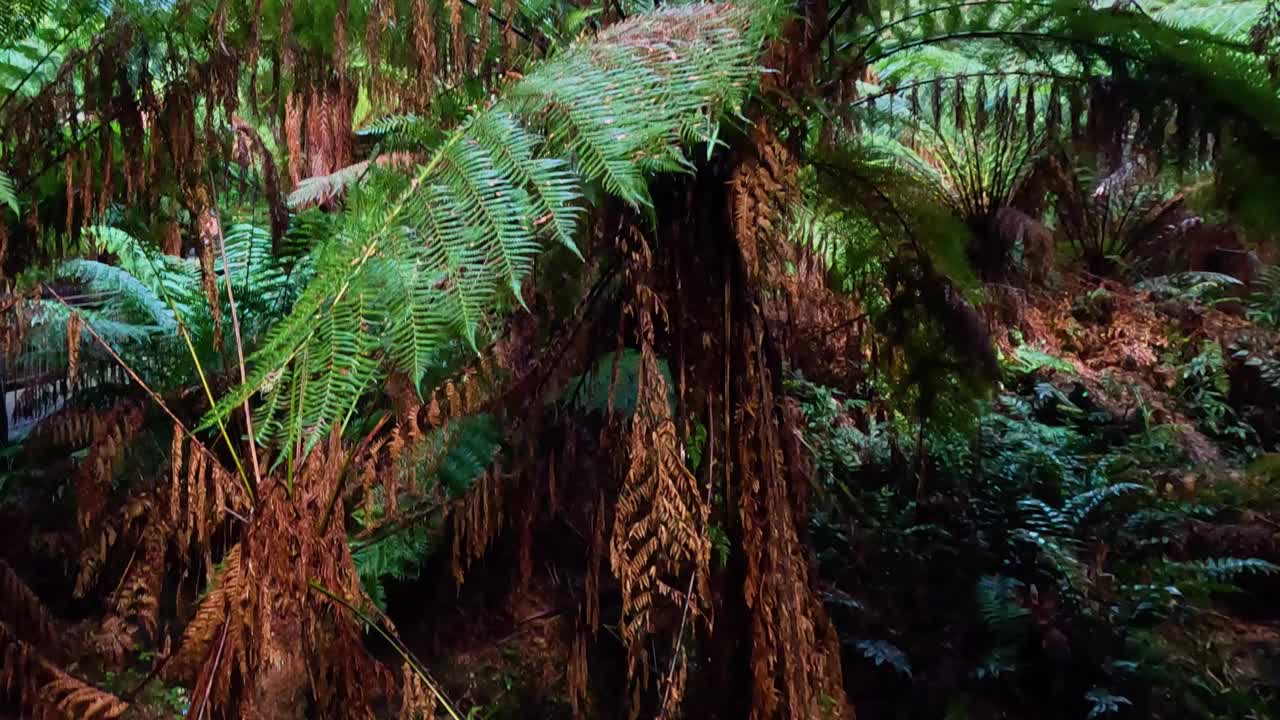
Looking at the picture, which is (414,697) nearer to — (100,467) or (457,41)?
(100,467)

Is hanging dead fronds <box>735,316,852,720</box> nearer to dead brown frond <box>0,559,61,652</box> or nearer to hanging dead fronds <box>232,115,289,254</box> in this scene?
hanging dead fronds <box>232,115,289,254</box>

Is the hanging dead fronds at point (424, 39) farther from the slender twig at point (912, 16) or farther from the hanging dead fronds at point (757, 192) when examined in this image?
the slender twig at point (912, 16)

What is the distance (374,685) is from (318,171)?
89.0 inches

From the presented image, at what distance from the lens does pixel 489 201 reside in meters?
0.98

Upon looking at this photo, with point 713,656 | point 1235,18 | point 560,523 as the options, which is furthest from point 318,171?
point 1235,18

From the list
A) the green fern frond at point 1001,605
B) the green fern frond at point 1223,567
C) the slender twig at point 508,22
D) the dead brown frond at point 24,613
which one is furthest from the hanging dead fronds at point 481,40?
the green fern frond at point 1223,567

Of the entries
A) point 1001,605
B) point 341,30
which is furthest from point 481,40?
point 1001,605

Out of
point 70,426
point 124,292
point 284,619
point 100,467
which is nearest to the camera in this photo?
point 284,619

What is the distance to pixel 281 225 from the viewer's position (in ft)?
7.06

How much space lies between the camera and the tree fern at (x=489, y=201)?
0.90 metres

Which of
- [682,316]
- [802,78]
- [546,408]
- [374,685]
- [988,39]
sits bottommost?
[374,685]

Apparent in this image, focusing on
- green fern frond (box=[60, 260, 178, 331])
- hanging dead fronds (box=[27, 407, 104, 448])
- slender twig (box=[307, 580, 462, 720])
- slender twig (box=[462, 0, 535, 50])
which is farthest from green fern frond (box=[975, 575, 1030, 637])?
green fern frond (box=[60, 260, 178, 331])

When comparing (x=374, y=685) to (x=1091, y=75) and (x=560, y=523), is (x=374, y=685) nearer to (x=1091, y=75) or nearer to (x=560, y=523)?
(x=560, y=523)

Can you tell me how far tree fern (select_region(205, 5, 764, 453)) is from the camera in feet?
2.96
